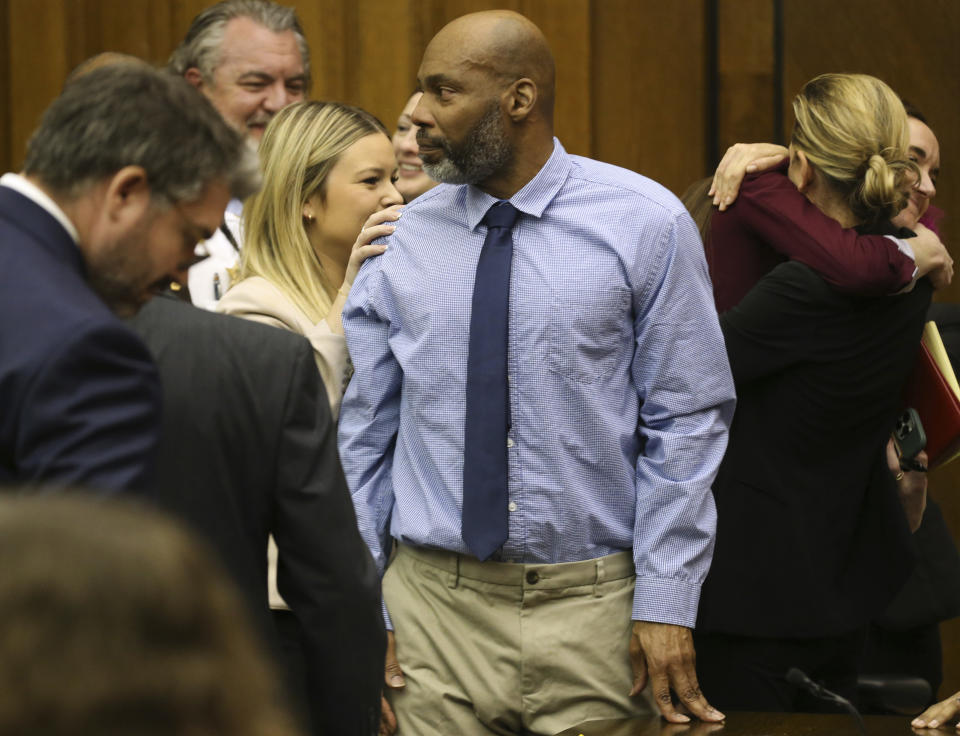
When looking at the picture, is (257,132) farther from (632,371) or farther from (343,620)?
(343,620)

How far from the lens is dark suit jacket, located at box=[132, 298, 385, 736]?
1.63m

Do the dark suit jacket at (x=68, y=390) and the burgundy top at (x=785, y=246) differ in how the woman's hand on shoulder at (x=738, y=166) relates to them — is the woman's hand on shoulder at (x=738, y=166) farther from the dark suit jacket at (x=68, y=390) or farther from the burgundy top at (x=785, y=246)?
the dark suit jacket at (x=68, y=390)

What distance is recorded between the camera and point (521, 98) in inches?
94.0

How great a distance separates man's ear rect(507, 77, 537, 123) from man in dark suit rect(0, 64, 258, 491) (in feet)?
3.11

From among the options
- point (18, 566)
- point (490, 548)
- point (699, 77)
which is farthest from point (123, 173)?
point (699, 77)

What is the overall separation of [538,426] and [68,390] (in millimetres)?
1156

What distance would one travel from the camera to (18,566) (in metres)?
0.57

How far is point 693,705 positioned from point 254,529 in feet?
2.85

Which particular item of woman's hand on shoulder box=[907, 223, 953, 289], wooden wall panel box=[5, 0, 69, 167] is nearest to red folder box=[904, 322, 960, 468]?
woman's hand on shoulder box=[907, 223, 953, 289]

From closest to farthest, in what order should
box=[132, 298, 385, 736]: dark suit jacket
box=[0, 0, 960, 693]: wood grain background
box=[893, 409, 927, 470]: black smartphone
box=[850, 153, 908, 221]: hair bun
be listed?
box=[132, 298, 385, 736]: dark suit jacket
box=[850, 153, 908, 221]: hair bun
box=[893, 409, 927, 470]: black smartphone
box=[0, 0, 960, 693]: wood grain background

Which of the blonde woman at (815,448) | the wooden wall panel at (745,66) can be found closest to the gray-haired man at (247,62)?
the wooden wall panel at (745,66)

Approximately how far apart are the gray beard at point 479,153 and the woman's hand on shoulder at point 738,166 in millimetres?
575

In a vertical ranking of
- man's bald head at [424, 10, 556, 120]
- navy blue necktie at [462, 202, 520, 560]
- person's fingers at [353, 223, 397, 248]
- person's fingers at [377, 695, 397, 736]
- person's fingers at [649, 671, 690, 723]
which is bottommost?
person's fingers at [377, 695, 397, 736]

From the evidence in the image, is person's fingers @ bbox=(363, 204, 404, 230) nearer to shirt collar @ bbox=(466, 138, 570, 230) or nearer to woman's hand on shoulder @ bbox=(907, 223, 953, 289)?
shirt collar @ bbox=(466, 138, 570, 230)
